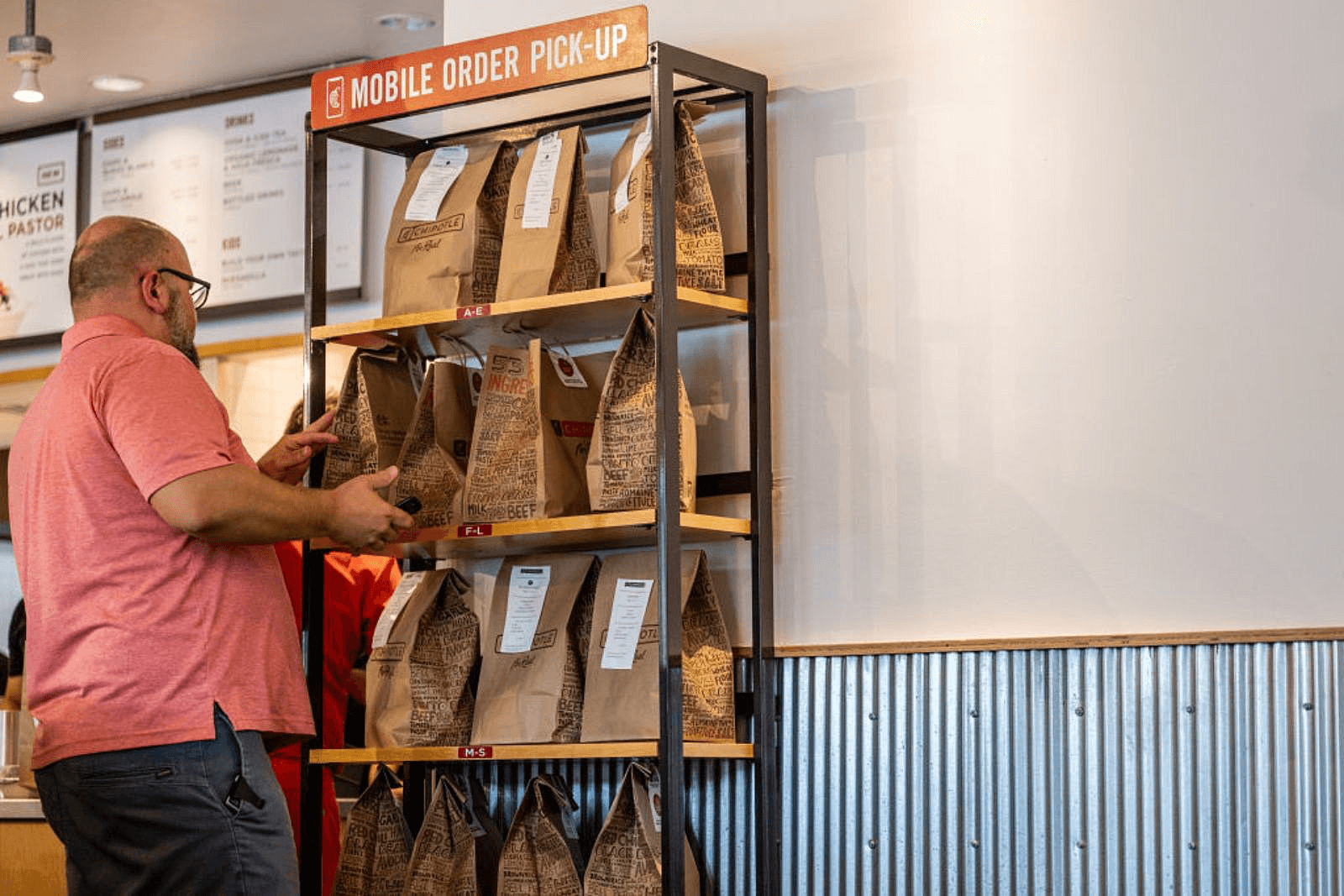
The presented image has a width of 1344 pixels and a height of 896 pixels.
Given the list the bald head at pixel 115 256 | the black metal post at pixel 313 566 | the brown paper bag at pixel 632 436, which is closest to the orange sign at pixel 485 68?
the black metal post at pixel 313 566

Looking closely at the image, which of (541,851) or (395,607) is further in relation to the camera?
(395,607)

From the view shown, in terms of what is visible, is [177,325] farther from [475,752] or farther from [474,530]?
[475,752]

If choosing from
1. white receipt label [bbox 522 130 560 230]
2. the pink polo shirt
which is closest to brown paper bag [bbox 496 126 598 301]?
white receipt label [bbox 522 130 560 230]

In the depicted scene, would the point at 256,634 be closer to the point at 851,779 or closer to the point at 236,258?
the point at 851,779

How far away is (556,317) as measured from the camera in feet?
10.5

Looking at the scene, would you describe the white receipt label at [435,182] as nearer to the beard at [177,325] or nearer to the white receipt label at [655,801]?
the beard at [177,325]

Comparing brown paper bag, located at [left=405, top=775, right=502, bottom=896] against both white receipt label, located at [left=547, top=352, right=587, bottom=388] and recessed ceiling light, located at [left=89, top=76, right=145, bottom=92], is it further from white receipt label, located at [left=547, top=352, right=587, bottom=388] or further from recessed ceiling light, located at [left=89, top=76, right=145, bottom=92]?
recessed ceiling light, located at [left=89, top=76, right=145, bottom=92]

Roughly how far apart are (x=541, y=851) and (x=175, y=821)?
0.77 meters

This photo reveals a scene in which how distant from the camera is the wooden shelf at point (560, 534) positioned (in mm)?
2992

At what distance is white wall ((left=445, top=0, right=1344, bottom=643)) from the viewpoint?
2.73 meters

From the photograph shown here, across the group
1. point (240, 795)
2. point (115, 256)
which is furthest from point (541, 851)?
point (115, 256)

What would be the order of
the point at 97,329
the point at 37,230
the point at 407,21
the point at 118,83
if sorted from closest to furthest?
the point at 97,329
the point at 407,21
the point at 118,83
the point at 37,230

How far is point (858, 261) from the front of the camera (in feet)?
10.4

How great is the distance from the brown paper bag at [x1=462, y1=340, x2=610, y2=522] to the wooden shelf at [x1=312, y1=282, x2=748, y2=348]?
0.24 feet
